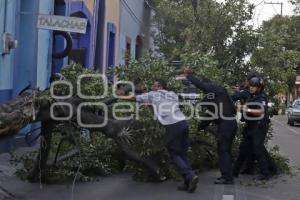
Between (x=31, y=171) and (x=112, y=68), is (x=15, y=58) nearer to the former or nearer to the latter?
(x=112, y=68)

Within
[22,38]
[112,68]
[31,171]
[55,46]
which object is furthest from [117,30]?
[31,171]

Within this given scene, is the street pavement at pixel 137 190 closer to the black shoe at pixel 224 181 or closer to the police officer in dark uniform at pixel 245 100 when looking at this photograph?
the black shoe at pixel 224 181

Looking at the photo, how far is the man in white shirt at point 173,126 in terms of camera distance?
29.5ft

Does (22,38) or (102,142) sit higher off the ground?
(22,38)

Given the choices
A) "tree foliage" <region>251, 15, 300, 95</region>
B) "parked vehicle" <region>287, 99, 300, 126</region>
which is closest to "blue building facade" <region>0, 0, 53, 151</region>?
"tree foliage" <region>251, 15, 300, 95</region>

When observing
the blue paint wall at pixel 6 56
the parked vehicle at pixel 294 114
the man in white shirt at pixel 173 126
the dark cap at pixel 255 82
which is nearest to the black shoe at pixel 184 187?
the man in white shirt at pixel 173 126

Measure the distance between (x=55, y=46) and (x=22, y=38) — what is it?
2.63 meters

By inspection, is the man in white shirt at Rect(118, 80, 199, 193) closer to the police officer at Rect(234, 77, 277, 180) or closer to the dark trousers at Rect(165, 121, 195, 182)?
the dark trousers at Rect(165, 121, 195, 182)

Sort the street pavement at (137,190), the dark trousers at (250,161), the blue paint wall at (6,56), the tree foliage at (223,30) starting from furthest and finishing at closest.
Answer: the tree foliage at (223,30), the blue paint wall at (6,56), the dark trousers at (250,161), the street pavement at (137,190)

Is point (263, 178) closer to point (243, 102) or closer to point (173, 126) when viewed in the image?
point (243, 102)

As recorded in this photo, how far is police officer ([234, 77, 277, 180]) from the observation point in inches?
409

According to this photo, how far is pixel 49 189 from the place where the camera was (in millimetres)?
8992

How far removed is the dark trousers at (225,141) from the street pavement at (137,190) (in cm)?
36

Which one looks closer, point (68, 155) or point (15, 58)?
point (68, 155)
